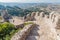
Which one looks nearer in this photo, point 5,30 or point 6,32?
point 6,32

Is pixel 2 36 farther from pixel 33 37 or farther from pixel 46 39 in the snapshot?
pixel 46 39

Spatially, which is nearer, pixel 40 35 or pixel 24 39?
pixel 24 39

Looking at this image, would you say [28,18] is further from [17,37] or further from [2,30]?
[17,37]

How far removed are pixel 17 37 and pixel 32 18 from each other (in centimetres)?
673

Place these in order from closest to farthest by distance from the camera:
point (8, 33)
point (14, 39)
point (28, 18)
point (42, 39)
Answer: point (14, 39), point (42, 39), point (8, 33), point (28, 18)

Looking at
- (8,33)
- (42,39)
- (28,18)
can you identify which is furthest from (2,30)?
(28,18)

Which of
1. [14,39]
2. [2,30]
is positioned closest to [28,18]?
[2,30]

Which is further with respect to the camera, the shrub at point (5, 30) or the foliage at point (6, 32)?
the shrub at point (5, 30)

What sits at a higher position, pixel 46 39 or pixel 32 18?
pixel 46 39

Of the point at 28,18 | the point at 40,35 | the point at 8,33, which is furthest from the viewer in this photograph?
the point at 28,18

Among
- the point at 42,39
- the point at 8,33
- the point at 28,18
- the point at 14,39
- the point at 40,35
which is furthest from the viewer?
the point at 28,18

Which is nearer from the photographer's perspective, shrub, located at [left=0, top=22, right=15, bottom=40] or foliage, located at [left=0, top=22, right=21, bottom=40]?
foliage, located at [left=0, top=22, right=21, bottom=40]

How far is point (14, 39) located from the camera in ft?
22.5

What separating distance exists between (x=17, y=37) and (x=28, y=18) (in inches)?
264
